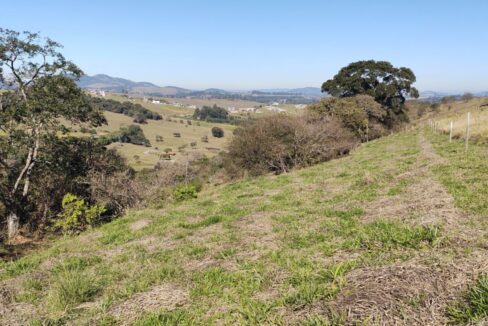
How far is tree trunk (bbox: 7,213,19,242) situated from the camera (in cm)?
1952

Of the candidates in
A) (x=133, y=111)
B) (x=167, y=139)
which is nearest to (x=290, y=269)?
(x=167, y=139)

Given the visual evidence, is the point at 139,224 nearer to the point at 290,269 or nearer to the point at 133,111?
the point at 290,269

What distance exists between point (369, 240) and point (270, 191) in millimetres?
8275

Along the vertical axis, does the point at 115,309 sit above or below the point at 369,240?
below

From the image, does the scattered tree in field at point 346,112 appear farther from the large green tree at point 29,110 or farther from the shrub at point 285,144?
the large green tree at point 29,110

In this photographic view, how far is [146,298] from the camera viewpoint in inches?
181

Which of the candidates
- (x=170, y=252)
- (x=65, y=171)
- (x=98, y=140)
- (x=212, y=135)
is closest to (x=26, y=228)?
(x=65, y=171)

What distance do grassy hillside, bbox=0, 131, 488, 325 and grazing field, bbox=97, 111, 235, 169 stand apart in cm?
5268

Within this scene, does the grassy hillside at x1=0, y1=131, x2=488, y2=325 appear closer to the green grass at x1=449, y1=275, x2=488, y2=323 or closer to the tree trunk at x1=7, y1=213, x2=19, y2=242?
the green grass at x1=449, y1=275, x2=488, y2=323

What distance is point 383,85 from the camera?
49.5 m

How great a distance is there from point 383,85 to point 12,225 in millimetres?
47973

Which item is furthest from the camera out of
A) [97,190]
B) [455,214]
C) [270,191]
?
[97,190]

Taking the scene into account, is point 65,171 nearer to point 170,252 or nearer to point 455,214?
point 170,252

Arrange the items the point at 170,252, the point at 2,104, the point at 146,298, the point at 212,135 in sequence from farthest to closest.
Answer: the point at 212,135
the point at 2,104
the point at 170,252
the point at 146,298
